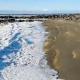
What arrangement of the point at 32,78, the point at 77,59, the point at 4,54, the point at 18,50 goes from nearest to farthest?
the point at 32,78 < the point at 77,59 < the point at 4,54 < the point at 18,50

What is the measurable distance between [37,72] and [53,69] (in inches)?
34.7

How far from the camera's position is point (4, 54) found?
1972 cm

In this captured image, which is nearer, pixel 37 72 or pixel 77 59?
pixel 37 72

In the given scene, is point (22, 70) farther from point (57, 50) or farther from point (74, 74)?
point (57, 50)

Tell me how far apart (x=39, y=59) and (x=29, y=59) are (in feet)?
1.86

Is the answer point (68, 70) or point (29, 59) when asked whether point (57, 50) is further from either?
point (68, 70)

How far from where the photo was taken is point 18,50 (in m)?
21.0

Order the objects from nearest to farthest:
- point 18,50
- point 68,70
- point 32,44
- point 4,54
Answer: point 68,70 < point 4,54 < point 18,50 < point 32,44

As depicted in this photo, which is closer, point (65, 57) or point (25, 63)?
point (25, 63)

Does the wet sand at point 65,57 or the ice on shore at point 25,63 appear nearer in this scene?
the ice on shore at point 25,63

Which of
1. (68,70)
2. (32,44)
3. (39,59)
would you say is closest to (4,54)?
(39,59)

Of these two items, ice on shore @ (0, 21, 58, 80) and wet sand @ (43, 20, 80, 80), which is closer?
ice on shore @ (0, 21, 58, 80)

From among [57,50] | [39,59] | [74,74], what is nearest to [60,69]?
[74,74]

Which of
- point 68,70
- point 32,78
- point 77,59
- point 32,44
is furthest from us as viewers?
point 32,44
